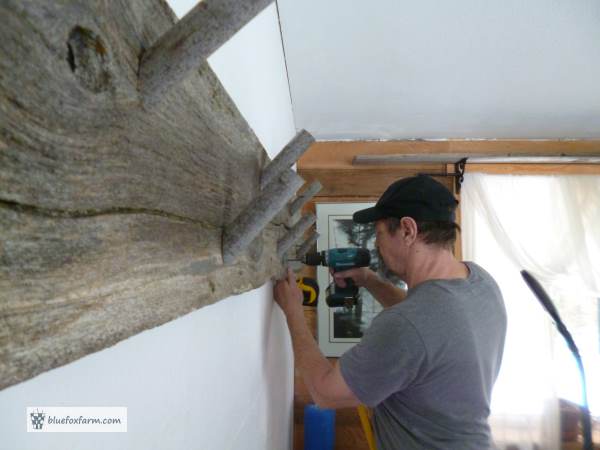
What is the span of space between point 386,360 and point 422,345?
9 centimetres

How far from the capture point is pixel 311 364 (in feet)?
3.26

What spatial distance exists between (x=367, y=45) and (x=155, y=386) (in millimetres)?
1408

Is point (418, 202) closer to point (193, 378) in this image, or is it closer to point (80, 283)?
point (193, 378)

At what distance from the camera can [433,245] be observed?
1.07 metres

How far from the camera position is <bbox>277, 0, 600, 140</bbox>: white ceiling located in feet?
3.96

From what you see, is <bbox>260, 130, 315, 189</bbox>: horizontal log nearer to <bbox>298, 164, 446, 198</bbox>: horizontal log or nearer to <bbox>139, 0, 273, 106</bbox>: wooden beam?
<bbox>139, 0, 273, 106</bbox>: wooden beam

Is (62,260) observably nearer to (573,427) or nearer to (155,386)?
(155,386)

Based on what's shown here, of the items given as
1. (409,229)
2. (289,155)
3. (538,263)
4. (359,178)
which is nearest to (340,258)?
(409,229)

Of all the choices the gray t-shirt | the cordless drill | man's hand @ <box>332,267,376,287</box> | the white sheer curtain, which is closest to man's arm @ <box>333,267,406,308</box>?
man's hand @ <box>332,267,376,287</box>

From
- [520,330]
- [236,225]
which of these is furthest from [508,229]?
[236,225]

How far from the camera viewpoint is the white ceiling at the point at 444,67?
3.96 ft

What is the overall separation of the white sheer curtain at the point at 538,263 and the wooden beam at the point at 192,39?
222cm

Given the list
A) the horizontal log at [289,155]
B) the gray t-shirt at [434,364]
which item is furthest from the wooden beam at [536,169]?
the horizontal log at [289,155]

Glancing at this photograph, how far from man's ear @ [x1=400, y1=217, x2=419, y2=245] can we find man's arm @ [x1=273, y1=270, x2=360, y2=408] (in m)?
0.38
